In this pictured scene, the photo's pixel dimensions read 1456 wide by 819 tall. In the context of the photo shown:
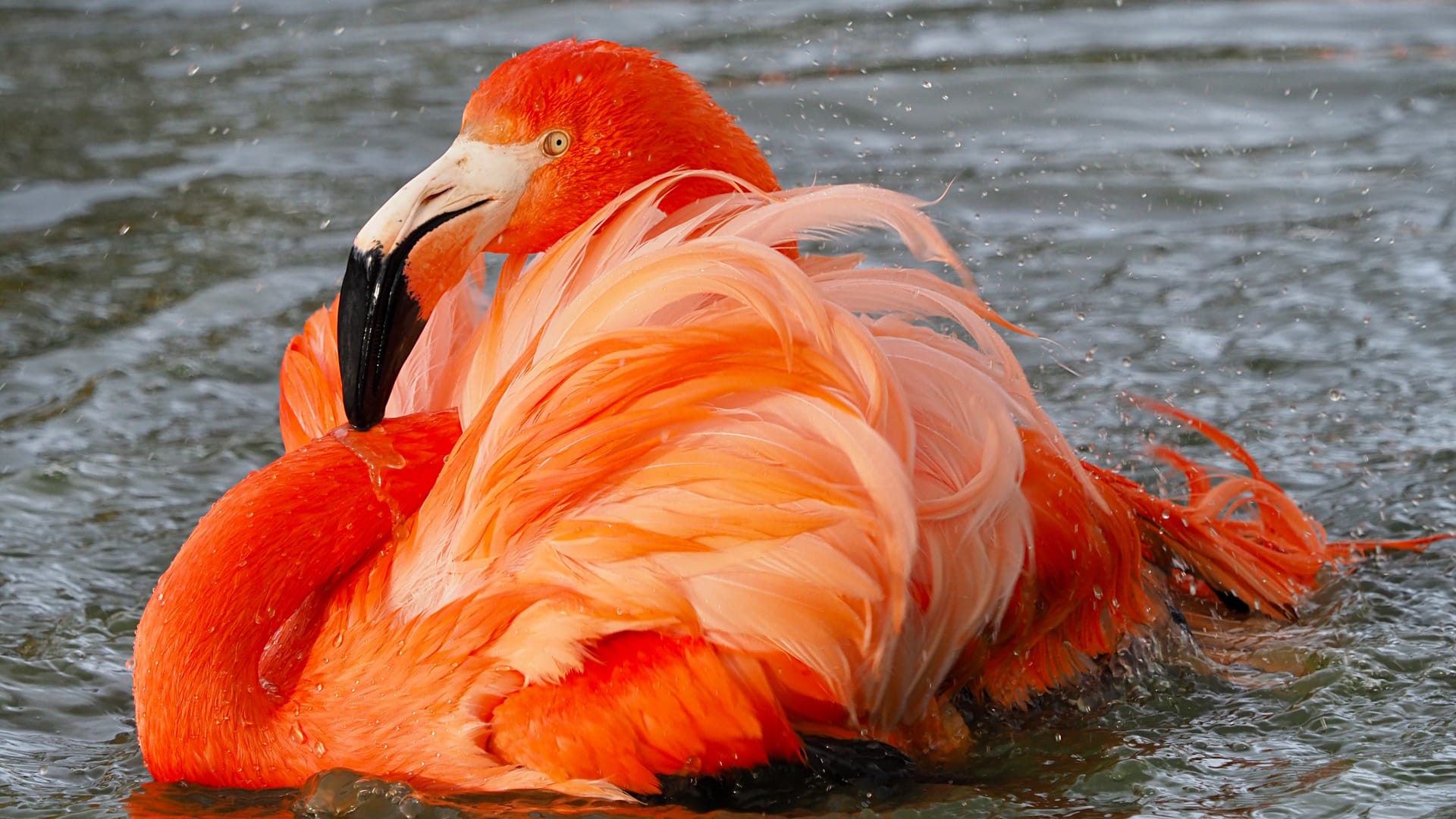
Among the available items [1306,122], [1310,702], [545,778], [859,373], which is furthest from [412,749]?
[1306,122]

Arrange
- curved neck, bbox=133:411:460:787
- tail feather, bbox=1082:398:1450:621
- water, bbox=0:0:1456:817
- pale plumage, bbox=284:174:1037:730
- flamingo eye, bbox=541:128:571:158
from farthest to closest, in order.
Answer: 1. tail feather, bbox=1082:398:1450:621
2. water, bbox=0:0:1456:817
3. flamingo eye, bbox=541:128:571:158
4. curved neck, bbox=133:411:460:787
5. pale plumage, bbox=284:174:1037:730

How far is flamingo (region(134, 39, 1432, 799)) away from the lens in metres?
2.63

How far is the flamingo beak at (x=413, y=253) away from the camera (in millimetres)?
2861

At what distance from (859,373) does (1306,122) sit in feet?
17.0

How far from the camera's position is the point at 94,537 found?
14.0ft

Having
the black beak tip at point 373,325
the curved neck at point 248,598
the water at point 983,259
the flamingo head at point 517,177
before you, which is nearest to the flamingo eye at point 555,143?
the flamingo head at point 517,177

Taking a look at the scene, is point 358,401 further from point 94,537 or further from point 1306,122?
point 1306,122

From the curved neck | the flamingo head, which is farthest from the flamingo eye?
the curved neck

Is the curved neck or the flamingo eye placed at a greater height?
the flamingo eye

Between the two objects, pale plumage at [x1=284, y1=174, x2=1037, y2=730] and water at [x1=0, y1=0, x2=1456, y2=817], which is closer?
pale plumage at [x1=284, y1=174, x2=1037, y2=730]

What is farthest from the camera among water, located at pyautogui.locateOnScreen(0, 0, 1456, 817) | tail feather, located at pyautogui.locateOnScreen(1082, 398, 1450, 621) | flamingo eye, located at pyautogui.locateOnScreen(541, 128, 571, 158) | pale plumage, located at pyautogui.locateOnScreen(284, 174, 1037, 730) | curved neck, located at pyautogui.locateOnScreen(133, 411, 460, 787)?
tail feather, located at pyautogui.locateOnScreen(1082, 398, 1450, 621)

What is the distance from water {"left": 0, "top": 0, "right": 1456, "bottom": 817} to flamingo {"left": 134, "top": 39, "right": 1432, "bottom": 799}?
0.19 m

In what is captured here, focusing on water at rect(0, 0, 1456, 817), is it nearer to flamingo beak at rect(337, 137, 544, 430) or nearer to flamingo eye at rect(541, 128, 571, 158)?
flamingo beak at rect(337, 137, 544, 430)

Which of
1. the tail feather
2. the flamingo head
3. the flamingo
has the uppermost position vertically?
the flamingo head
